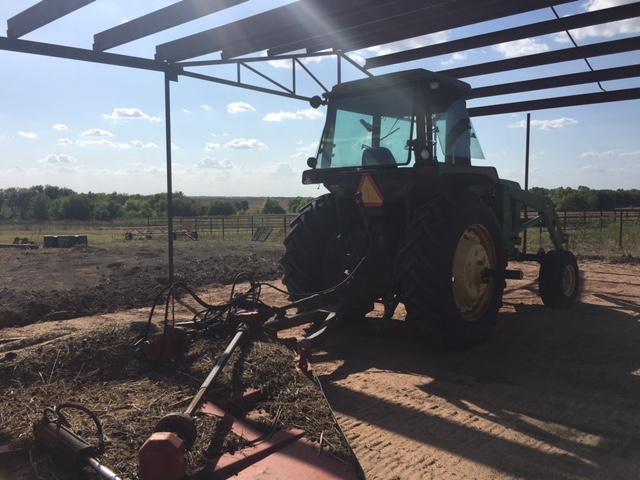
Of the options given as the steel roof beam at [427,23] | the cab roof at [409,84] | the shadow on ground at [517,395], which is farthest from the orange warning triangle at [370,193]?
the steel roof beam at [427,23]

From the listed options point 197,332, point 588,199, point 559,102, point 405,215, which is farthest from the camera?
point 588,199

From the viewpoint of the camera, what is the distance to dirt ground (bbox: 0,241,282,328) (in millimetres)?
7637

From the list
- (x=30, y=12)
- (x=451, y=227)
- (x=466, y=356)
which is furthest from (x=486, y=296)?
(x=30, y=12)

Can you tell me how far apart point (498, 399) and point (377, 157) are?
273 cm

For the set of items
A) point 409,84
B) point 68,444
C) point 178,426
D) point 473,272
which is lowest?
point 68,444

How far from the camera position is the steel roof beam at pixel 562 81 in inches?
304

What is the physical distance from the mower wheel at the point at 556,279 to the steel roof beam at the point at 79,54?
5.75m

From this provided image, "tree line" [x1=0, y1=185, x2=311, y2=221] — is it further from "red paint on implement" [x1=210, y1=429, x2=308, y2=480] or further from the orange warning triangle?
"red paint on implement" [x1=210, y1=429, x2=308, y2=480]

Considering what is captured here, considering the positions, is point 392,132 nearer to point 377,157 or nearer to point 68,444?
point 377,157

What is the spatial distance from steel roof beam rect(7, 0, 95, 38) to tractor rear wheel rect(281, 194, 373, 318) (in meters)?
3.14

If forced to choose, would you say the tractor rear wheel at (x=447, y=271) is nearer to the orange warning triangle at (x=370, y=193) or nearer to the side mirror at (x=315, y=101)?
the orange warning triangle at (x=370, y=193)

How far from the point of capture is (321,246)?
6133 mm

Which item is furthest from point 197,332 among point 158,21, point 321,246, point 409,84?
point 158,21

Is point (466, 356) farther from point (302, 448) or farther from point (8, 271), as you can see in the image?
point (8, 271)
